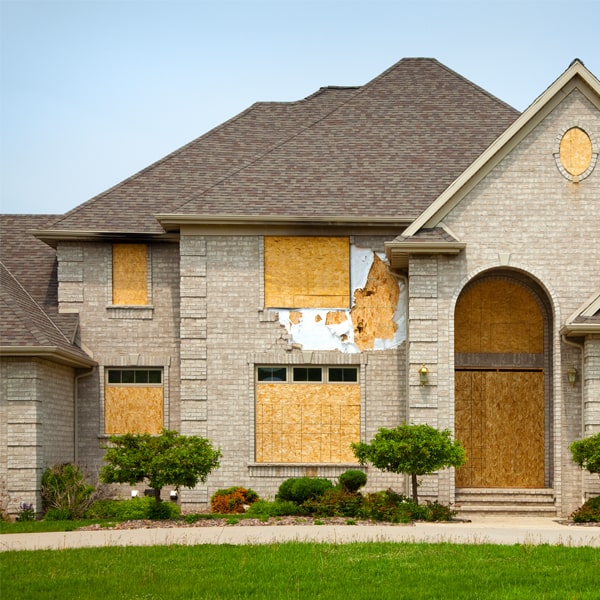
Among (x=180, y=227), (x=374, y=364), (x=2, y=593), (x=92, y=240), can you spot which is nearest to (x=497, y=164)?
(x=374, y=364)

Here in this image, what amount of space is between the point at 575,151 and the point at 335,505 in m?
8.96

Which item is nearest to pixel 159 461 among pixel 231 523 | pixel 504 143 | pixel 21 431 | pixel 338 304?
pixel 231 523

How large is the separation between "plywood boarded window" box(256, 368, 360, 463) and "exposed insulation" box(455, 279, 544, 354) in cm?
274

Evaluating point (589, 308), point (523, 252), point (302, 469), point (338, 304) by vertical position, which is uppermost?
point (523, 252)

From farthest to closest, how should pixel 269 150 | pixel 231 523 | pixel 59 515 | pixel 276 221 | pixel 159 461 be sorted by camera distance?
pixel 269 150 → pixel 276 221 → pixel 59 515 → pixel 159 461 → pixel 231 523

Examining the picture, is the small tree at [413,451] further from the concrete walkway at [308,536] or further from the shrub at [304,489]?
the concrete walkway at [308,536]

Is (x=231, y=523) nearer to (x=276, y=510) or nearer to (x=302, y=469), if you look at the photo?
(x=276, y=510)

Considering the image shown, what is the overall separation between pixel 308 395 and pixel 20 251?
8.74 metres

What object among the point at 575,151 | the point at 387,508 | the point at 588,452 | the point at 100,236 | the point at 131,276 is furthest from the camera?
the point at 131,276

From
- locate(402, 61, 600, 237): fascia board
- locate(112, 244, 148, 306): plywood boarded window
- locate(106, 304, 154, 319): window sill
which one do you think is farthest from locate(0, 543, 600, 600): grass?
locate(112, 244, 148, 306): plywood boarded window

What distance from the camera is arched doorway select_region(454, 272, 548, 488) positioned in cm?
2425

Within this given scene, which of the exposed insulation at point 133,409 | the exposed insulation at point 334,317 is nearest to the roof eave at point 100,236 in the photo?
the exposed insulation at point 133,409

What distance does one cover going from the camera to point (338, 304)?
24.7 meters

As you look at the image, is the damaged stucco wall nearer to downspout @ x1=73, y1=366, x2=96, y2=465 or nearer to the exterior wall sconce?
the exterior wall sconce
